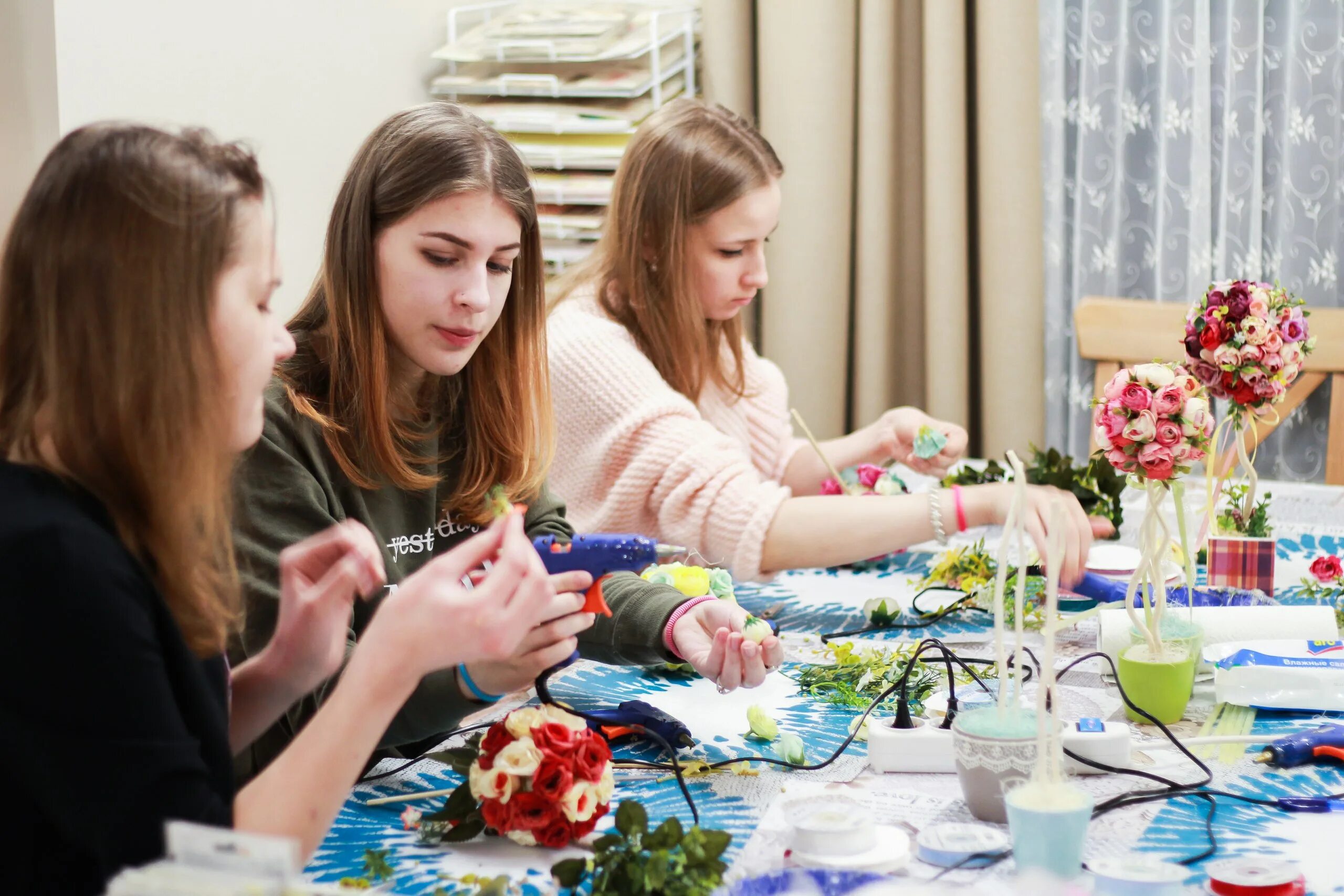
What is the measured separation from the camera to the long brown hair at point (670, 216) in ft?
5.69

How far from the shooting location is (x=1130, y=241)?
251 centimetres

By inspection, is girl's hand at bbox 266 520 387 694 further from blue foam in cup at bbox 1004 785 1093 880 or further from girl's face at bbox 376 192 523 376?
blue foam in cup at bbox 1004 785 1093 880

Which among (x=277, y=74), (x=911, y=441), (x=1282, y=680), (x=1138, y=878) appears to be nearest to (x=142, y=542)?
(x=1138, y=878)

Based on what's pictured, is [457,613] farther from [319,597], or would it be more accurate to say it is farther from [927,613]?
[927,613]

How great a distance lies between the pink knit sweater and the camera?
1585mm

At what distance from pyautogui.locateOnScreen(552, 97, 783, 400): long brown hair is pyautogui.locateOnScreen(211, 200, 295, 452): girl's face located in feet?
3.05

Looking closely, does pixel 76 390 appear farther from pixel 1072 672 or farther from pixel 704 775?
pixel 1072 672

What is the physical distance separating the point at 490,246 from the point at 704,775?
21.7 inches

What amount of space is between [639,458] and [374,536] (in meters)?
0.44

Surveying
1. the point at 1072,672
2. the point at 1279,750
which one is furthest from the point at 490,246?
the point at 1279,750

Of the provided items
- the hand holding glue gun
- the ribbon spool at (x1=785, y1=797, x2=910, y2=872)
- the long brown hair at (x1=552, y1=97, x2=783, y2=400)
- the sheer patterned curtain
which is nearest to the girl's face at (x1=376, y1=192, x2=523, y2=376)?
the hand holding glue gun

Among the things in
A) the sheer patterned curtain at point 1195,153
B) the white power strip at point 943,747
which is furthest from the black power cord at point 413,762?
the sheer patterned curtain at point 1195,153

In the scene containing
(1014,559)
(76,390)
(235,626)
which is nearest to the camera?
(76,390)

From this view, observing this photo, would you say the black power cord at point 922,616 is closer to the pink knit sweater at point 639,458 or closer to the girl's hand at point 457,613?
the pink knit sweater at point 639,458
